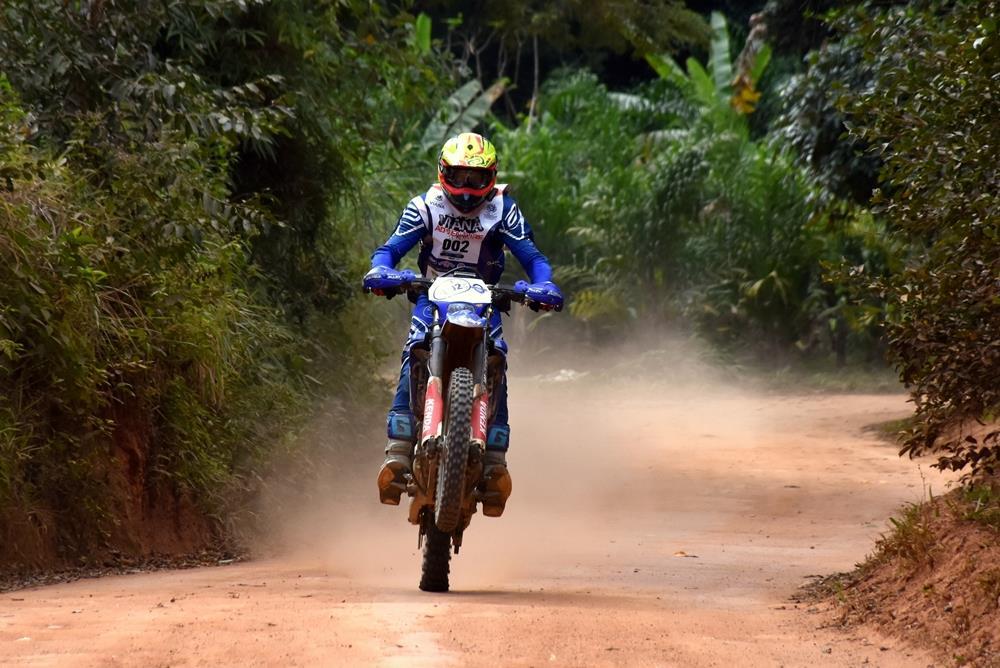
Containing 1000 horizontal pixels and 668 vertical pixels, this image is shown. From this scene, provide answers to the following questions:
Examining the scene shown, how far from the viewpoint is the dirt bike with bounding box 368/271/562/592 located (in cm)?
714

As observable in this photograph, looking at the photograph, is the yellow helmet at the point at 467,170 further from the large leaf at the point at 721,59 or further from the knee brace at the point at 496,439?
the large leaf at the point at 721,59

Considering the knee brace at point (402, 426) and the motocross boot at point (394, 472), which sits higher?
the knee brace at point (402, 426)

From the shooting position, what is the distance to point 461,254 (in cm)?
809

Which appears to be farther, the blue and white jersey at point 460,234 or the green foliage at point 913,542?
the blue and white jersey at point 460,234

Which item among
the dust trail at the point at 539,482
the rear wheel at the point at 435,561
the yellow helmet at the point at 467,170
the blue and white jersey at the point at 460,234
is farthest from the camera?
the dust trail at the point at 539,482

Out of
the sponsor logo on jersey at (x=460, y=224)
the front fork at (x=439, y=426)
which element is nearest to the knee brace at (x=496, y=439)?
the front fork at (x=439, y=426)

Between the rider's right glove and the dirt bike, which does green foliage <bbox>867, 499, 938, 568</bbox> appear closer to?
the dirt bike

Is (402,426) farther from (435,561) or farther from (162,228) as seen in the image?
(162,228)

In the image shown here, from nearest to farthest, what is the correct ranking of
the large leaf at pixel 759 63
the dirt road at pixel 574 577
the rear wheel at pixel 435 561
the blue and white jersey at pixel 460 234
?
1. the dirt road at pixel 574 577
2. the rear wheel at pixel 435 561
3. the blue and white jersey at pixel 460 234
4. the large leaf at pixel 759 63

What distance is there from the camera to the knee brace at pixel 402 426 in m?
7.64

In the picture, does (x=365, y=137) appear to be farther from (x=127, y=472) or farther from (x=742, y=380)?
(x=742, y=380)

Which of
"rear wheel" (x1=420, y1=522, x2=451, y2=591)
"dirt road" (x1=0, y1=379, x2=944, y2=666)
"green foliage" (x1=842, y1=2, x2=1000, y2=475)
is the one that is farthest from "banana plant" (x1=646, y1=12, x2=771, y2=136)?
"rear wheel" (x1=420, y1=522, x2=451, y2=591)

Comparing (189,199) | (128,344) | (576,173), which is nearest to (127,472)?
(128,344)

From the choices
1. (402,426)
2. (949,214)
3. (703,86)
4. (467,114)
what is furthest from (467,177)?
(703,86)
